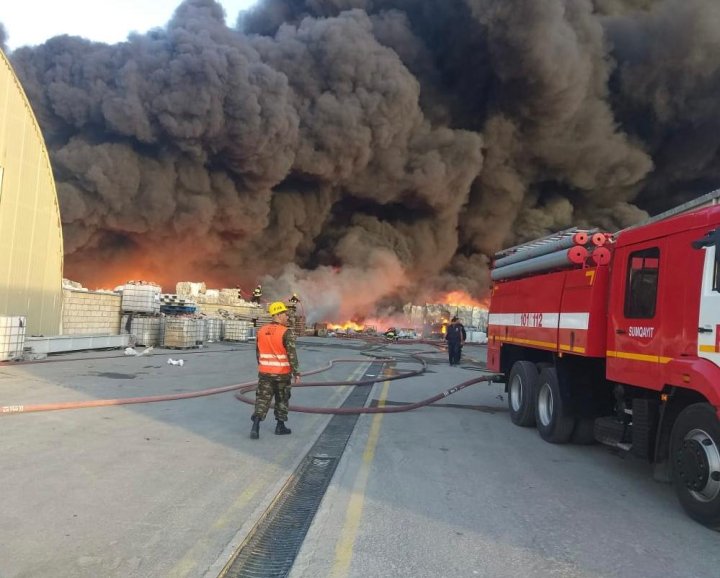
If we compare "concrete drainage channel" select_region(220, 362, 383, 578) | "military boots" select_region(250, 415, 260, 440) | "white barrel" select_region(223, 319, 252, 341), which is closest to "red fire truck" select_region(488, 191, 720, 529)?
"concrete drainage channel" select_region(220, 362, 383, 578)

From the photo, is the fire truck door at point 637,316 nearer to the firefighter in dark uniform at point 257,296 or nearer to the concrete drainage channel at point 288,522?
the concrete drainage channel at point 288,522

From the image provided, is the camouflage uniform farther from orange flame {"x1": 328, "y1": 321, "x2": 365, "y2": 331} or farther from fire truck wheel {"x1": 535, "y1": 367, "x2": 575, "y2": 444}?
orange flame {"x1": 328, "y1": 321, "x2": 365, "y2": 331}

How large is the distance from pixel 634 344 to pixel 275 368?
3241 mm

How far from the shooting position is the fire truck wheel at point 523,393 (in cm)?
689

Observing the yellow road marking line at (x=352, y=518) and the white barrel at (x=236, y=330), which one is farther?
the white barrel at (x=236, y=330)

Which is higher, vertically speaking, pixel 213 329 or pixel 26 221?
pixel 26 221

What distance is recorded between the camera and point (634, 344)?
15.6 feet

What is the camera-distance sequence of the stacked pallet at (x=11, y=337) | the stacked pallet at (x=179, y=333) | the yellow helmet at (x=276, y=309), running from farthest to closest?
the stacked pallet at (x=179, y=333)
the stacked pallet at (x=11, y=337)
the yellow helmet at (x=276, y=309)

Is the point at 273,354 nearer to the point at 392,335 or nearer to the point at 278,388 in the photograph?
the point at 278,388

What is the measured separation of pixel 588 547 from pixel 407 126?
31.0 metres

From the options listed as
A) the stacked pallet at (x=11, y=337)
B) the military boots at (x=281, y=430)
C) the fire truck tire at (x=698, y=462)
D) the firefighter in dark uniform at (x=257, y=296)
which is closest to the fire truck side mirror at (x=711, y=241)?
the fire truck tire at (x=698, y=462)

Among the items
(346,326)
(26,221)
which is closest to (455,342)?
(26,221)

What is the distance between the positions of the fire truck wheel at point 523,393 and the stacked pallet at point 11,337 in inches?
371

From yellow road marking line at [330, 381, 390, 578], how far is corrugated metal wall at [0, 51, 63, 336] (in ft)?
38.1
